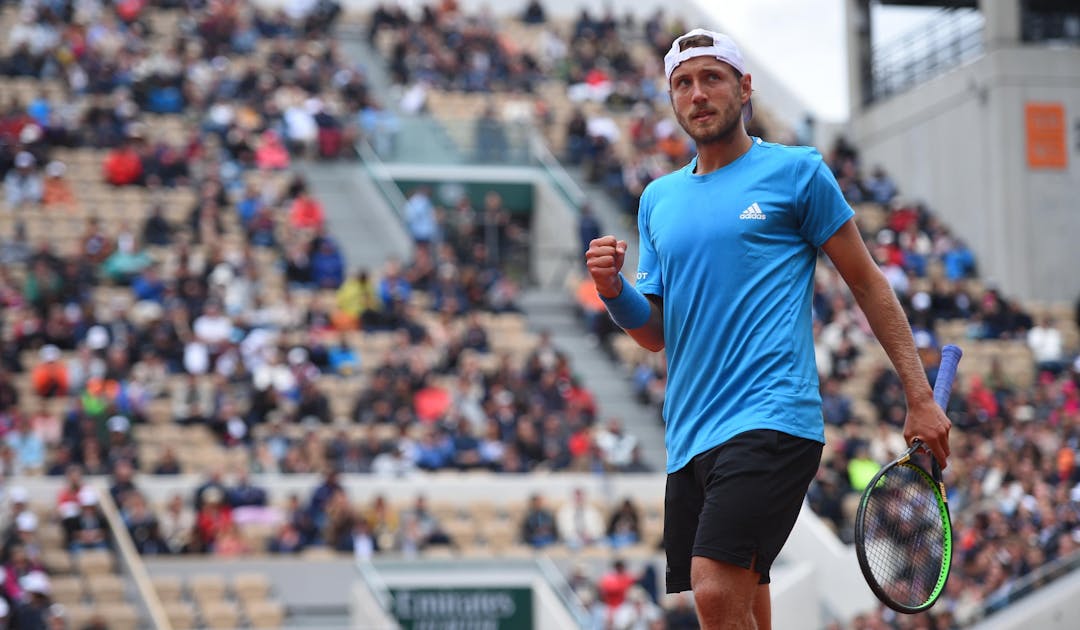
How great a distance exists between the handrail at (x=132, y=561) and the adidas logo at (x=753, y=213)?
494 inches

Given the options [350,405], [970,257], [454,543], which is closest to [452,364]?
[350,405]

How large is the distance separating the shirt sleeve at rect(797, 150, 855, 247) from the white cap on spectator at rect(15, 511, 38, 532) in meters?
13.2

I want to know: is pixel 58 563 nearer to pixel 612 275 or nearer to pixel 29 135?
pixel 29 135

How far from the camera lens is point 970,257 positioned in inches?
1110

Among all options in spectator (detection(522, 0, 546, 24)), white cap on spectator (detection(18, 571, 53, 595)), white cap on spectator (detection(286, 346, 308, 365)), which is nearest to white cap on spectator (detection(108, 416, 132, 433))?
white cap on spectator (detection(286, 346, 308, 365))

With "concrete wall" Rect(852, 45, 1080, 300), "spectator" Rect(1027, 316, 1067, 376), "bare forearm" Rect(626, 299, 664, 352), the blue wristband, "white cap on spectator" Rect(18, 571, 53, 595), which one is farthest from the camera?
"concrete wall" Rect(852, 45, 1080, 300)

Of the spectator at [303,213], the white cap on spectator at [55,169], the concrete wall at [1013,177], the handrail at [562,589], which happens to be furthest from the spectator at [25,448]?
the concrete wall at [1013,177]

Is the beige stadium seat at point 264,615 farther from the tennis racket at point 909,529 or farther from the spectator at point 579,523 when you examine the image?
the tennis racket at point 909,529

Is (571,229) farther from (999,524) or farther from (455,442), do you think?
(999,524)

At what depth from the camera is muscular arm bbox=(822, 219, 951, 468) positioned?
14.5ft

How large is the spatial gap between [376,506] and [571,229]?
34.3ft

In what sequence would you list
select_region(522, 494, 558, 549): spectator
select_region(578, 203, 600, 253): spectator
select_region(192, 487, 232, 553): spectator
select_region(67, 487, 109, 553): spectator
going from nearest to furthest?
select_region(67, 487, 109, 553): spectator < select_region(192, 487, 232, 553): spectator < select_region(522, 494, 558, 549): spectator < select_region(578, 203, 600, 253): spectator

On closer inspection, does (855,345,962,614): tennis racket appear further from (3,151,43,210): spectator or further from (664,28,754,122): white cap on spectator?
(3,151,43,210): spectator

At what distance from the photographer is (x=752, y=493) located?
4.38m
